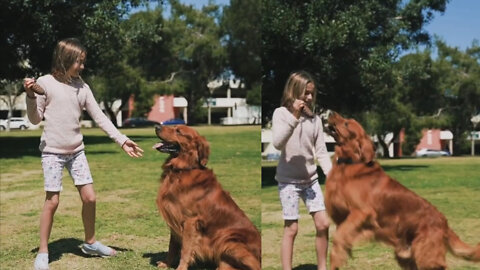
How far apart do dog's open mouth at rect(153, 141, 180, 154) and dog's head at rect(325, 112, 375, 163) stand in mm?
686

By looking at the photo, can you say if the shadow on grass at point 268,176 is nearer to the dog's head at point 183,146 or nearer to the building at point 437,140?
the dog's head at point 183,146

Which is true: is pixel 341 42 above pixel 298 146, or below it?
above

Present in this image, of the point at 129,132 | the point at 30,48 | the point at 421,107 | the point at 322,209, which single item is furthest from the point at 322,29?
the point at 30,48

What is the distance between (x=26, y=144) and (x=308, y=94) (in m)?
1.45

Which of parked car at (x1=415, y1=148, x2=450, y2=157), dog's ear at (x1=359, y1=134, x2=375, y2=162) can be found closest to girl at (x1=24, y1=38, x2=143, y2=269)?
dog's ear at (x1=359, y1=134, x2=375, y2=162)

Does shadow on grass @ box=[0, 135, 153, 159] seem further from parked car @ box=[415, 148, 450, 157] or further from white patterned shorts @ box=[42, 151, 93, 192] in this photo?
parked car @ box=[415, 148, 450, 157]

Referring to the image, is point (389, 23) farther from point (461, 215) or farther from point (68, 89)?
point (68, 89)

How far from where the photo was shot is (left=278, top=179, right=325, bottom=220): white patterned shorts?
229 cm

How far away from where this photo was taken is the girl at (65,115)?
7.02 feet

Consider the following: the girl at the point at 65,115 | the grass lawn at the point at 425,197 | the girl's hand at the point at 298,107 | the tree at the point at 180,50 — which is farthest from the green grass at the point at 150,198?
the girl's hand at the point at 298,107

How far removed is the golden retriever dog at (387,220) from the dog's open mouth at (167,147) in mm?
677

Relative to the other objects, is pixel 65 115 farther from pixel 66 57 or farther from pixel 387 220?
pixel 387 220

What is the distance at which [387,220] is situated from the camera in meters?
2.19

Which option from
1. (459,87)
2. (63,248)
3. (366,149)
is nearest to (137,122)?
(63,248)
